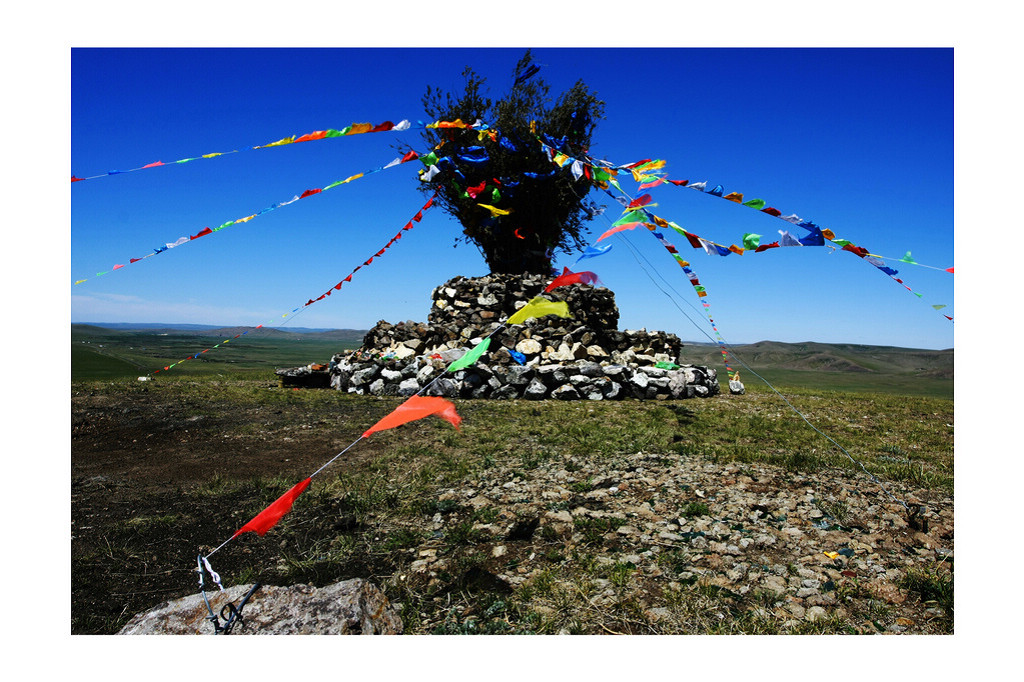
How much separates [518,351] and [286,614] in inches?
385

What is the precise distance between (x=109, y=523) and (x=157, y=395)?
7412 mm

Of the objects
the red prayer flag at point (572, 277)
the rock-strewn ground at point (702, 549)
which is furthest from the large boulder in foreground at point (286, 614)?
the red prayer flag at point (572, 277)

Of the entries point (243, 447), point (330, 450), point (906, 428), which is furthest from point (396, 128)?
point (906, 428)

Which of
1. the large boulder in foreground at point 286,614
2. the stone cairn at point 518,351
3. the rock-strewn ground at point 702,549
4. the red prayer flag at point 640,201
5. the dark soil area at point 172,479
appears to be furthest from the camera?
the stone cairn at point 518,351

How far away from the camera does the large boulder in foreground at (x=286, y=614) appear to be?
2.34 metres

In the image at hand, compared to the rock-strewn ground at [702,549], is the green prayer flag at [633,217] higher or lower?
higher

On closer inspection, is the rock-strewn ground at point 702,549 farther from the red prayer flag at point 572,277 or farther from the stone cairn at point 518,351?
the stone cairn at point 518,351

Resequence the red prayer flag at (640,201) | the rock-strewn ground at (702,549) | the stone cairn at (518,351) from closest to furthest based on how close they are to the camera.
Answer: the rock-strewn ground at (702,549), the red prayer flag at (640,201), the stone cairn at (518,351)

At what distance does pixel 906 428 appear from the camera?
26.3ft

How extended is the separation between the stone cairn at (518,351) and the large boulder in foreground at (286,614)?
278 inches

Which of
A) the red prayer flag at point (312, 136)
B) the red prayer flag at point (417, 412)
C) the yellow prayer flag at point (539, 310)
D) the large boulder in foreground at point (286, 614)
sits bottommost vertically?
the large boulder in foreground at point (286, 614)

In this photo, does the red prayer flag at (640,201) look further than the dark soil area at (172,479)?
Yes

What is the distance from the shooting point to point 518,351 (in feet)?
39.4

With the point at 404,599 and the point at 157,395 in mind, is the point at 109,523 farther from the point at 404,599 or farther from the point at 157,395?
the point at 157,395
